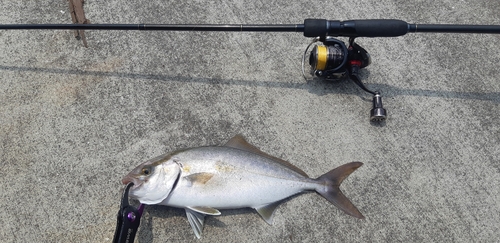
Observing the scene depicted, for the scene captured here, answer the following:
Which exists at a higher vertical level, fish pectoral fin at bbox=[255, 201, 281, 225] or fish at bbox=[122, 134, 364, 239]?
fish at bbox=[122, 134, 364, 239]

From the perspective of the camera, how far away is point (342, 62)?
2.81 metres

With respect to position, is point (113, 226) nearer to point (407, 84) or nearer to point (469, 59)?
point (407, 84)

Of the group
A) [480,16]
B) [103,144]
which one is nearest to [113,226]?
[103,144]

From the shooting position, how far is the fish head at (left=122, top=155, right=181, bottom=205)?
240cm

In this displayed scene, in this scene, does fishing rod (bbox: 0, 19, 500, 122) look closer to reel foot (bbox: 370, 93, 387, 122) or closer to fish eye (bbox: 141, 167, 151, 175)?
reel foot (bbox: 370, 93, 387, 122)

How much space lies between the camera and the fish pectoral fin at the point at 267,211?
2596mm

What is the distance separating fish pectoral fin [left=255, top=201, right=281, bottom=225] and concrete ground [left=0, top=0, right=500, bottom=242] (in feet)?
0.26

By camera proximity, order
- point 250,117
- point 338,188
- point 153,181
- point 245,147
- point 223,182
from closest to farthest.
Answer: point 153,181, point 223,182, point 338,188, point 245,147, point 250,117

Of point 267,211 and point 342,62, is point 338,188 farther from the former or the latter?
point 342,62

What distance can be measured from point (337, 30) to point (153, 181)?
5.42ft

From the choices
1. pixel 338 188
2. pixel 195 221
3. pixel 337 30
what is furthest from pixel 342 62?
pixel 195 221

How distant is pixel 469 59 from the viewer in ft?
10.6

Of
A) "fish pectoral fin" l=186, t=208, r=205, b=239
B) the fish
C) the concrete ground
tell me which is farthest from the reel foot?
"fish pectoral fin" l=186, t=208, r=205, b=239

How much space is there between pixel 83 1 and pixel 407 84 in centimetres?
301
